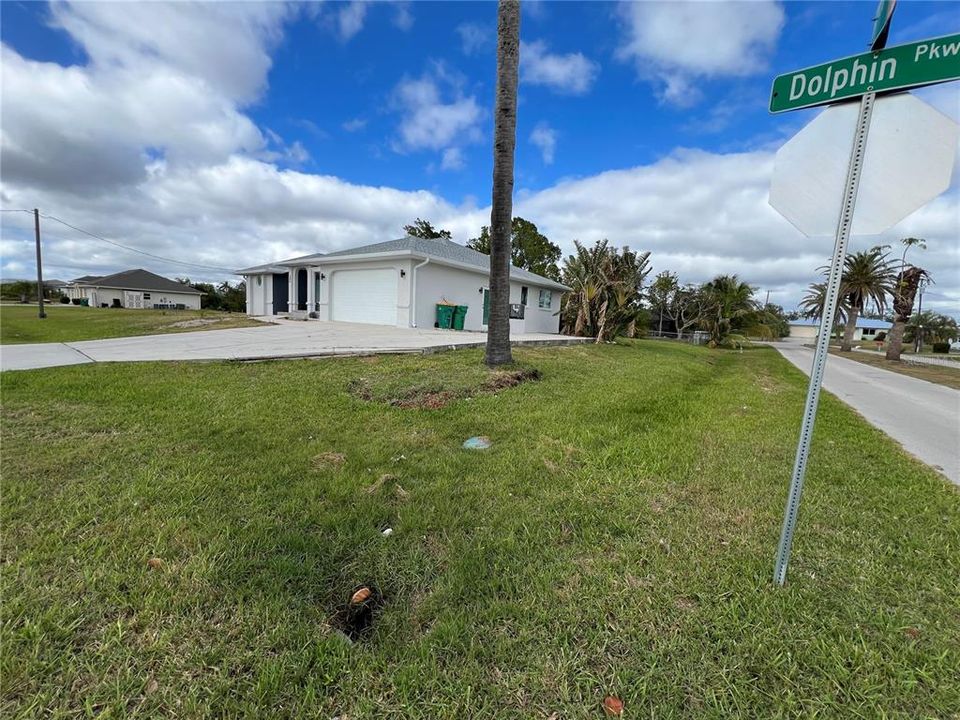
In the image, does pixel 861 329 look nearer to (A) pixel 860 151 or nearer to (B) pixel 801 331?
(B) pixel 801 331

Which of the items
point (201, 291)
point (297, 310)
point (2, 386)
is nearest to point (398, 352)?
point (2, 386)

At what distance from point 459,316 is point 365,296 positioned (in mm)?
4154

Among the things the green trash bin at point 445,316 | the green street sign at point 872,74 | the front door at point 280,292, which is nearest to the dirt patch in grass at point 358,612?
the green street sign at point 872,74

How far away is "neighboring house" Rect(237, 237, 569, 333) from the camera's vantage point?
16.2 metres

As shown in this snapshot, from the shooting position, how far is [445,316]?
17.1 m

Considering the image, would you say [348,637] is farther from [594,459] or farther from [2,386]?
[2,386]

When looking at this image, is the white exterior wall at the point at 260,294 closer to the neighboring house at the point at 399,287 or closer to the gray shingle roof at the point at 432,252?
the neighboring house at the point at 399,287

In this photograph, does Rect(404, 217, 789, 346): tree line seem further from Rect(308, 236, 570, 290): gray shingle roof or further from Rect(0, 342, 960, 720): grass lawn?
Rect(0, 342, 960, 720): grass lawn

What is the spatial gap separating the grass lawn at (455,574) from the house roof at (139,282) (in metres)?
61.5

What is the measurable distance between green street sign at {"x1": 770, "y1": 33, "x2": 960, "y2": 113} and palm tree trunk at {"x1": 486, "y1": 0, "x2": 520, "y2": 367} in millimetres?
5736

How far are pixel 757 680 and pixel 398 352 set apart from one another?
862 centimetres

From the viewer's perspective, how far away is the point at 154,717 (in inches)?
59.6

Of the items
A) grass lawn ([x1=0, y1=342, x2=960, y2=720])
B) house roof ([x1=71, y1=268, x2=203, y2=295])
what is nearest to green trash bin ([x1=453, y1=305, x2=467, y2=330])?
grass lawn ([x1=0, y1=342, x2=960, y2=720])

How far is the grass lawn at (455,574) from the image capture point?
1.66 meters
